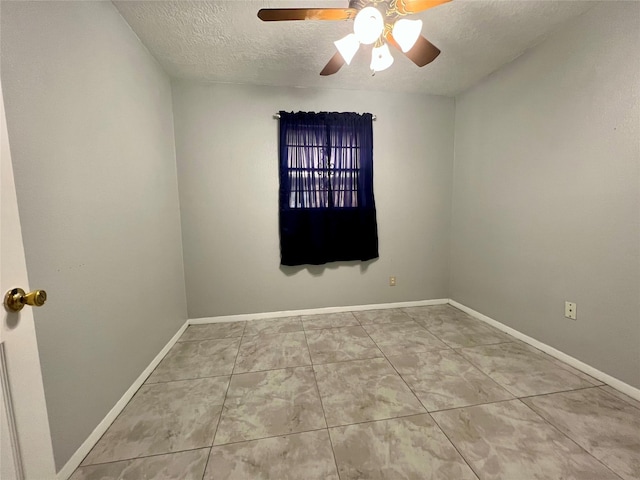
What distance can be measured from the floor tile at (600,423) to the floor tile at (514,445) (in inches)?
2.5

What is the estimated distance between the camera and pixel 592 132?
1.58m

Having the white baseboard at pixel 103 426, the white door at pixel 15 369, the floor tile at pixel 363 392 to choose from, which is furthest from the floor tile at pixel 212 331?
the white door at pixel 15 369

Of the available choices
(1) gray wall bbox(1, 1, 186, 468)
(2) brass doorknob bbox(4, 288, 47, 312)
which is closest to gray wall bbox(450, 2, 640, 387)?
(2) brass doorknob bbox(4, 288, 47, 312)

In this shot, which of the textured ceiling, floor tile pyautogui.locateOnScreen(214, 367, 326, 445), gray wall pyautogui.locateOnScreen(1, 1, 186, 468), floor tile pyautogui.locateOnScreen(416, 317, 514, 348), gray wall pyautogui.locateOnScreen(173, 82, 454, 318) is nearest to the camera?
Result: gray wall pyautogui.locateOnScreen(1, 1, 186, 468)

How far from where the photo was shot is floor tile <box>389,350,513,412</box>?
1438 mm

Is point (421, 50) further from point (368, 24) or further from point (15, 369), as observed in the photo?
point (15, 369)

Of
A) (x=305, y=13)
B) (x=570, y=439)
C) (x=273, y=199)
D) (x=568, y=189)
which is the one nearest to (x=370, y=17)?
(x=305, y=13)

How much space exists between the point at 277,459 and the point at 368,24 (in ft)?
7.01

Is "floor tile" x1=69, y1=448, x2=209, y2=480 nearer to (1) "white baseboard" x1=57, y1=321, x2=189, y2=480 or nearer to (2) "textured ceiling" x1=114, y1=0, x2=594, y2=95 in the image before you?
(1) "white baseboard" x1=57, y1=321, x2=189, y2=480

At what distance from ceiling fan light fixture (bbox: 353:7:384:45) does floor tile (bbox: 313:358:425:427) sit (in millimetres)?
2018

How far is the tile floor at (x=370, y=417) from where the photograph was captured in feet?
3.50

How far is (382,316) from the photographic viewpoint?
2.63 meters

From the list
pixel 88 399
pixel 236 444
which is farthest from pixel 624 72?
pixel 88 399

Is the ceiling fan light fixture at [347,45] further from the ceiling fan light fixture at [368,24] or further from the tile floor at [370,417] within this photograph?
the tile floor at [370,417]
